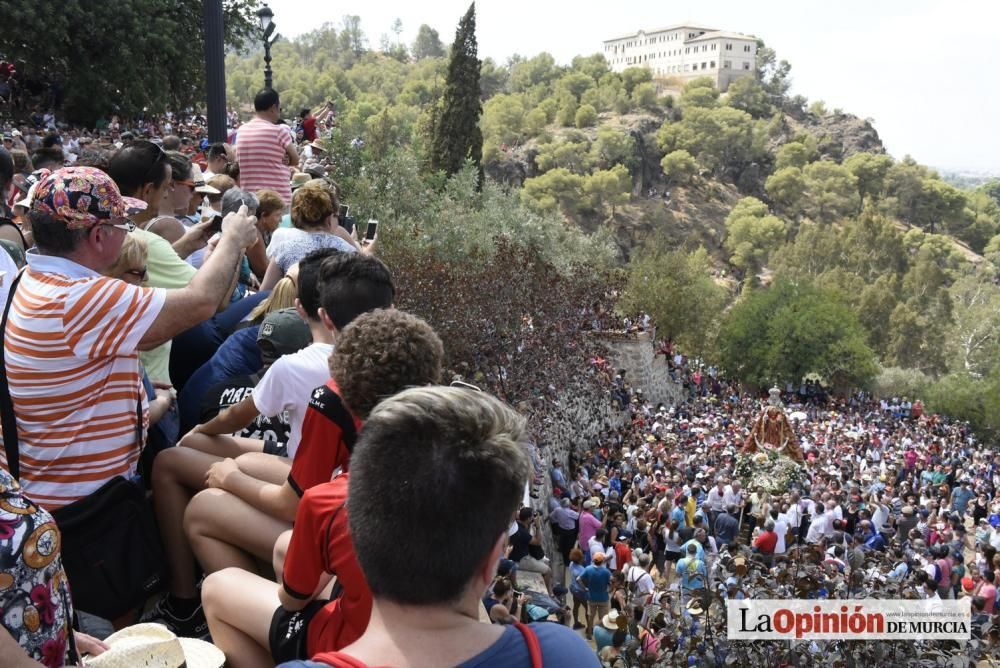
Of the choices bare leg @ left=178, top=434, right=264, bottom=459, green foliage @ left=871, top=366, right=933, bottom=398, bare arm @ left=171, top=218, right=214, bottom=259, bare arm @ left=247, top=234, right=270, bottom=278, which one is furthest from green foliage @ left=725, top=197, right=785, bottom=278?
bare leg @ left=178, top=434, right=264, bottom=459

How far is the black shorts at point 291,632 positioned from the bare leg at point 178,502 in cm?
87

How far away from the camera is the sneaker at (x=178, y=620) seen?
3145 mm

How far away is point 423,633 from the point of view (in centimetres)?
136

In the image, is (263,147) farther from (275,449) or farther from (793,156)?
(793,156)

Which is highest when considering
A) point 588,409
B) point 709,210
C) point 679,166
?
point 679,166

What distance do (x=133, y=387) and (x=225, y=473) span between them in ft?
1.42

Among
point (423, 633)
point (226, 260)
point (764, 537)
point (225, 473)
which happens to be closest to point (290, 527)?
point (225, 473)

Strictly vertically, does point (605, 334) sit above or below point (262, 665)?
below

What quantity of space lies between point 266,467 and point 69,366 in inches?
29.9

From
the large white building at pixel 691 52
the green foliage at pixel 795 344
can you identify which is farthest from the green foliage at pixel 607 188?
the large white building at pixel 691 52

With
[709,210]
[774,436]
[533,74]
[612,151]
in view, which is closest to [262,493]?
[774,436]

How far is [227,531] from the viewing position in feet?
9.62

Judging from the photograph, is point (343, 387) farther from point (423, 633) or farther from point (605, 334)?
point (605, 334)

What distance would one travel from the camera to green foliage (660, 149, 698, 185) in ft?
297
